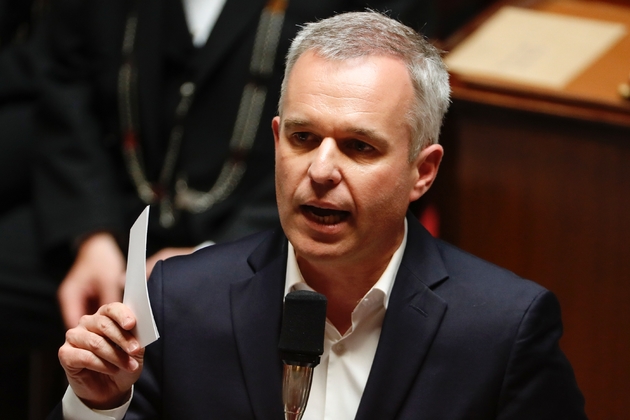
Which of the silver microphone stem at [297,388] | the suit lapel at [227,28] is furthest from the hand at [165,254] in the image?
the silver microphone stem at [297,388]

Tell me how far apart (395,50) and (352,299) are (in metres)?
0.39

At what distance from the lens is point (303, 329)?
1.19 m

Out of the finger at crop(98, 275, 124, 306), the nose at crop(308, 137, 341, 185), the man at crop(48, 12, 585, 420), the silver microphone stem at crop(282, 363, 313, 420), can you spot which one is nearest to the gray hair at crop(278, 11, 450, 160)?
the man at crop(48, 12, 585, 420)

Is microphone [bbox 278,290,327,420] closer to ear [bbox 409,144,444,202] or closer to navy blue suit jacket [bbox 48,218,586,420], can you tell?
navy blue suit jacket [bbox 48,218,586,420]

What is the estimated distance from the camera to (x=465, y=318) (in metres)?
1.43

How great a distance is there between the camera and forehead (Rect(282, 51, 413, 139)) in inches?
51.4

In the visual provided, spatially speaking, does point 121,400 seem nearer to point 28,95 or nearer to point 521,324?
point 521,324

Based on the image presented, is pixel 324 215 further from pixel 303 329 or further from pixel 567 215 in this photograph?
pixel 567 215

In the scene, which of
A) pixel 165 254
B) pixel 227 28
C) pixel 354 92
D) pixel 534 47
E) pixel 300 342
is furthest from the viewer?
pixel 534 47

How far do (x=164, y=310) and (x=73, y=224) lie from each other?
0.81 m

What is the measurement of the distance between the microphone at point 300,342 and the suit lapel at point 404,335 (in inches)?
7.2

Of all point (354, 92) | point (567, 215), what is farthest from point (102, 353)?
point (567, 215)

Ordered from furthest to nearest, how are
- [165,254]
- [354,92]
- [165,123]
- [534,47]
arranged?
[534,47] < [165,123] < [165,254] < [354,92]

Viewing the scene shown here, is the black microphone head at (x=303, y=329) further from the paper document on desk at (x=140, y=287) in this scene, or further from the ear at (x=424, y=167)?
the ear at (x=424, y=167)
